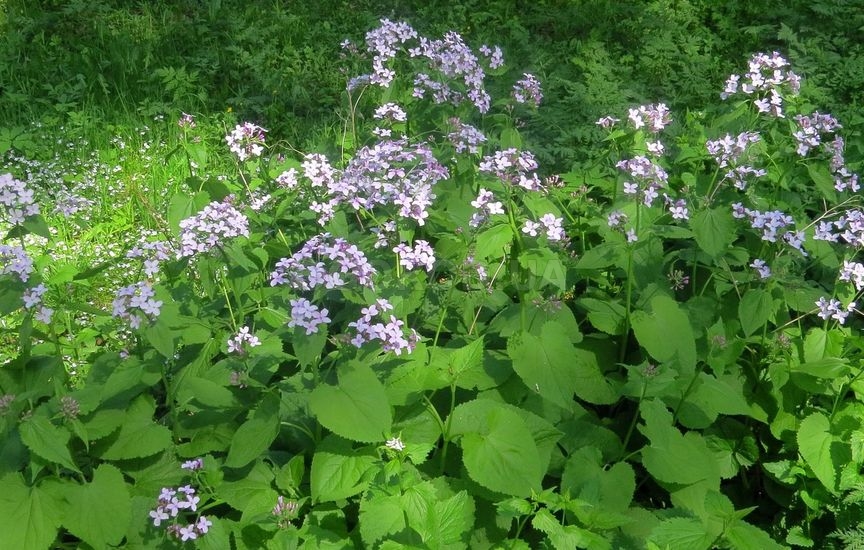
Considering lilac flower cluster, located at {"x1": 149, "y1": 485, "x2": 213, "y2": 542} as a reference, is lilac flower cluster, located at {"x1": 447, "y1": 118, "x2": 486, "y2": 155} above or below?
above

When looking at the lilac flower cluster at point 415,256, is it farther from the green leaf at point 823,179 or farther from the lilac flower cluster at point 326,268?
the green leaf at point 823,179

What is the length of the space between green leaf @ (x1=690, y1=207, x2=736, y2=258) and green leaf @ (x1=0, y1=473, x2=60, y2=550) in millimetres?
2060

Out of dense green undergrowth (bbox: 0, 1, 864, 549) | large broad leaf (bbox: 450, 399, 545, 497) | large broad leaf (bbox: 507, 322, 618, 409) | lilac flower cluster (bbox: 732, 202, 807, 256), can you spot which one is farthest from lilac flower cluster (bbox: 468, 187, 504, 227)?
lilac flower cluster (bbox: 732, 202, 807, 256)

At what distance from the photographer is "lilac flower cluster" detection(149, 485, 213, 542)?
6.43ft

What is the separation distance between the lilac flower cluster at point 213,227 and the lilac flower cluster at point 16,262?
41cm

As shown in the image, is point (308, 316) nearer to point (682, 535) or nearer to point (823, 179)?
point (682, 535)

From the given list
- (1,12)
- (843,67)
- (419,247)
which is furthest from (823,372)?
(1,12)

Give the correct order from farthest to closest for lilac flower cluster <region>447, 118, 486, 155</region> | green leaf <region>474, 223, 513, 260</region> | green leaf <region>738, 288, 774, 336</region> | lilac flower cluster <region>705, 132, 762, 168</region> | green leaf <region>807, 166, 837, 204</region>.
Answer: lilac flower cluster <region>447, 118, 486, 155</region>, green leaf <region>807, 166, 837, 204</region>, lilac flower cluster <region>705, 132, 762, 168</region>, green leaf <region>738, 288, 774, 336</region>, green leaf <region>474, 223, 513, 260</region>

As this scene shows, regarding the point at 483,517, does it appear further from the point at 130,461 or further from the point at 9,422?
the point at 9,422

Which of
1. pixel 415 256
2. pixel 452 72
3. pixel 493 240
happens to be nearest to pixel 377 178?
pixel 415 256

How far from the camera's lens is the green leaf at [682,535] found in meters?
2.08

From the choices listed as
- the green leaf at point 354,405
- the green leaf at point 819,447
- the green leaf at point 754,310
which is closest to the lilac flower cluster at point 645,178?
the green leaf at point 754,310

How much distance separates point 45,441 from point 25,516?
222mm

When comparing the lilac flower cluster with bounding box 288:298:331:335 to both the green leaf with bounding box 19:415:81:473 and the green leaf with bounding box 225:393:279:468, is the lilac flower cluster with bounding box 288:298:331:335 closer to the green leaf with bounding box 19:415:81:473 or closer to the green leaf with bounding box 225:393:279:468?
the green leaf with bounding box 225:393:279:468
